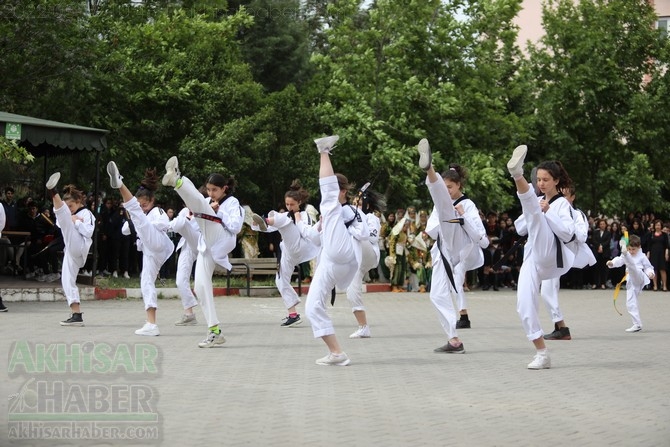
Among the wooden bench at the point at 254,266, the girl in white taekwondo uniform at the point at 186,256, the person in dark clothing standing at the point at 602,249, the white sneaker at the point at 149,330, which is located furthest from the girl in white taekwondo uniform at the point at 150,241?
the person in dark clothing standing at the point at 602,249

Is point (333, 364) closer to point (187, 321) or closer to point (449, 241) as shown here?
point (449, 241)

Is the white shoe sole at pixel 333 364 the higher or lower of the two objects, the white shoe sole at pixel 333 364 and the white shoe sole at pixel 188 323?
the lower

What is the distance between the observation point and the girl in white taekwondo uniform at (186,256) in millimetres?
13945

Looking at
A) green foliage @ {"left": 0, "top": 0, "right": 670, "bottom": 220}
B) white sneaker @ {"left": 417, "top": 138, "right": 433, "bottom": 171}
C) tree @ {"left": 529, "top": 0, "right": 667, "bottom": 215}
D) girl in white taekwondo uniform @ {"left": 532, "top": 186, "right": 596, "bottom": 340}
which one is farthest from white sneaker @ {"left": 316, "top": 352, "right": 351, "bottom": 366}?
tree @ {"left": 529, "top": 0, "right": 667, "bottom": 215}

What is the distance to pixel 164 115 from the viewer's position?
87.0ft

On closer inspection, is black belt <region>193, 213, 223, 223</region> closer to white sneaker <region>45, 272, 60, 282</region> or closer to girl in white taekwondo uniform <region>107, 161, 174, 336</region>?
girl in white taekwondo uniform <region>107, 161, 174, 336</region>

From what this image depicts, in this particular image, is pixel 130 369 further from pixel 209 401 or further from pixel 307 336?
pixel 307 336

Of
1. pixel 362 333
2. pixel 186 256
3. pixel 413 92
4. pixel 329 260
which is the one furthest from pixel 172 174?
pixel 413 92

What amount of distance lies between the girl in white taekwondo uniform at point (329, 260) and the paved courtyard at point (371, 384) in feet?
1.07

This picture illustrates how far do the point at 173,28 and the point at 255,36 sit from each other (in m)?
10.9

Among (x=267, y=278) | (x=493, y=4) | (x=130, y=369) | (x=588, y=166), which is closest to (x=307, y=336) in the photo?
(x=130, y=369)

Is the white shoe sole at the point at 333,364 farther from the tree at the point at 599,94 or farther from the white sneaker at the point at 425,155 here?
the tree at the point at 599,94

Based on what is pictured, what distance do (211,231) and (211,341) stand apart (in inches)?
48.5

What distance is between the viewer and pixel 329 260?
1064 centimetres
